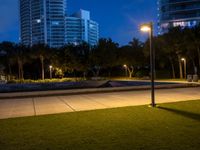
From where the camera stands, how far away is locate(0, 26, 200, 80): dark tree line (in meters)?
38.4

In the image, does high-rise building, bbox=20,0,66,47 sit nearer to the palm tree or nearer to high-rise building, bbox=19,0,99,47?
high-rise building, bbox=19,0,99,47

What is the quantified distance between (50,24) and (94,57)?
3227 inches

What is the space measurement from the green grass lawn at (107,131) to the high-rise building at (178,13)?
77.6m

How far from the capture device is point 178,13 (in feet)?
280

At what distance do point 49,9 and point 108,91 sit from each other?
113786 millimetres

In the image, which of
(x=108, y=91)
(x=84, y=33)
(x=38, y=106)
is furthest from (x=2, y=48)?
(x=84, y=33)

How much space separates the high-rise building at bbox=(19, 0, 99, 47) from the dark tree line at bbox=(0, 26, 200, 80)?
226 feet

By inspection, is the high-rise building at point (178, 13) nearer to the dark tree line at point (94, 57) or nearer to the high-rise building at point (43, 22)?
the dark tree line at point (94, 57)

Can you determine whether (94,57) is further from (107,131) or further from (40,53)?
(107,131)

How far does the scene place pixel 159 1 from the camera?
92000mm

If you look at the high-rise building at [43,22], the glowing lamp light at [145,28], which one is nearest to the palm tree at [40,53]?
the glowing lamp light at [145,28]

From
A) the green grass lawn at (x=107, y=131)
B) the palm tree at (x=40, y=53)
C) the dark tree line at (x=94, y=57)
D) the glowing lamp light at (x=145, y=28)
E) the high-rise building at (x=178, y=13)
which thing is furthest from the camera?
the high-rise building at (x=178, y=13)

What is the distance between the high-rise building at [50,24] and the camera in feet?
393

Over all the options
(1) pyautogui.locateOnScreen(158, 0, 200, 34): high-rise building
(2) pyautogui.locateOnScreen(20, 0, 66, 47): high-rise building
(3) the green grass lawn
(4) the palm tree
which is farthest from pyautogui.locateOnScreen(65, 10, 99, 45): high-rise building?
(3) the green grass lawn
